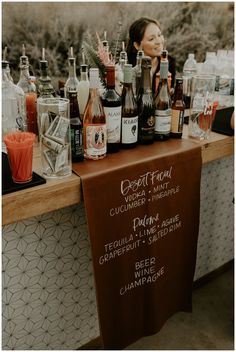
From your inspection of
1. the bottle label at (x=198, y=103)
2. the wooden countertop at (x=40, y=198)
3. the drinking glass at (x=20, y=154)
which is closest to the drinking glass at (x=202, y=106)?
the bottle label at (x=198, y=103)

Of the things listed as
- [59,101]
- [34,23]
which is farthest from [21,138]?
[34,23]

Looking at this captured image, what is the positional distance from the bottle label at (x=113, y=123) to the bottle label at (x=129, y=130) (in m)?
0.03

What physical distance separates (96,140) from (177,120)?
42cm

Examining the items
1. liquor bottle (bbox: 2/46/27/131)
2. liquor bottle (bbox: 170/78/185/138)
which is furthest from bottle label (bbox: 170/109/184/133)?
liquor bottle (bbox: 2/46/27/131)

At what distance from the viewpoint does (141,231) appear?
1491 mm

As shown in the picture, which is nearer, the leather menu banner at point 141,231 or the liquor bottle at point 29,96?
the leather menu banner at point 141,231

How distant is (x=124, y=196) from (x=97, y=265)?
0.28 m

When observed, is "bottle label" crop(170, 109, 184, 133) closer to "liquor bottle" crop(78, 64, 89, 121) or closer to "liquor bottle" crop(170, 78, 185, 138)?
"liquor bottle" crop(170, 78, 185, 138)

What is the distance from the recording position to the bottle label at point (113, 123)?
4.35ft

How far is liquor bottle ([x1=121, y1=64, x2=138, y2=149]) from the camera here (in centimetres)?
138

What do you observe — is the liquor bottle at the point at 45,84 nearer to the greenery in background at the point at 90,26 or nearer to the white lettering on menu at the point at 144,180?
the greenery in background at the point at 90,26

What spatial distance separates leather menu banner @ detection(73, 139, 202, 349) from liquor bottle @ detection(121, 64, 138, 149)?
0.05m

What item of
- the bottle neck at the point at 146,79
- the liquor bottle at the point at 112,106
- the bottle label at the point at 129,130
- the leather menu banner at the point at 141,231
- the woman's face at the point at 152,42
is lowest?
the leather menu banner at the point at 141,231

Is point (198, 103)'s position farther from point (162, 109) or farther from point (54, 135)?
point (54, 135)
